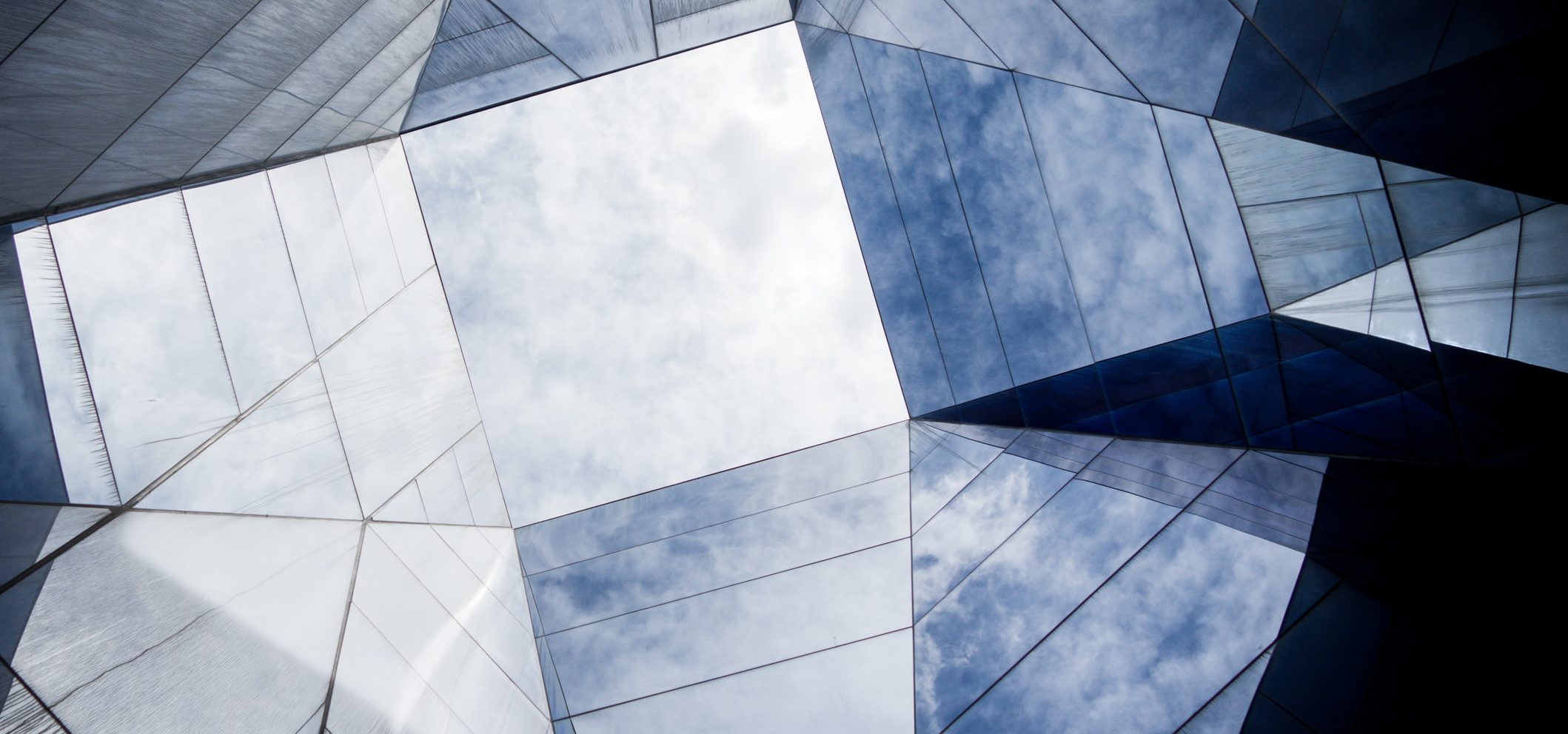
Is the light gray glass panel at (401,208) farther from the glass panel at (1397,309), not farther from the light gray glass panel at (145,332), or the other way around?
the glass panel at (1397,309)

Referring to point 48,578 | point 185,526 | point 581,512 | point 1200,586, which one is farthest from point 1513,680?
point 581,512

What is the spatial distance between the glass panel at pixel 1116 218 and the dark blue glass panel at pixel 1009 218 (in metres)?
0.25

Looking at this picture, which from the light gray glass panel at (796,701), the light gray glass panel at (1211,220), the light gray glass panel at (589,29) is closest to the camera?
the light gray glass panel at (1211,220)

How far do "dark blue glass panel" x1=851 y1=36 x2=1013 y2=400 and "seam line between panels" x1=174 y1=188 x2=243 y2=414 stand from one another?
945 cm

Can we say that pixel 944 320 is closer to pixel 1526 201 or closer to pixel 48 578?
pixel 1526 201

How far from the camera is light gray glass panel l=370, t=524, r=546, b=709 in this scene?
413 inches

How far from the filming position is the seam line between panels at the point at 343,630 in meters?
7.04

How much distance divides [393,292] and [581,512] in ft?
17.8

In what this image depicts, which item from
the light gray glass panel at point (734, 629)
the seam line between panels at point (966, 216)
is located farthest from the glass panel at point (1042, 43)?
the light gray glass panel at point (734, 629)

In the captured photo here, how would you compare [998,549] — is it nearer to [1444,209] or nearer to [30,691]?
[1444,209]

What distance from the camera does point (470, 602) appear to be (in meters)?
11.6

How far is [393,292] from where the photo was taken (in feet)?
40.4

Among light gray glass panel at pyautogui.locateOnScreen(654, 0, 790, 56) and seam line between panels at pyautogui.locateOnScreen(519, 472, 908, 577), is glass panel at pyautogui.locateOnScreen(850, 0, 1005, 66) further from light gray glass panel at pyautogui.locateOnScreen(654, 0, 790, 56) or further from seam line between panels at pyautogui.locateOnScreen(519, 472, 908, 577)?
seam line between panels at pyautogui.locateOnScreen(519, 472, 908, 577)

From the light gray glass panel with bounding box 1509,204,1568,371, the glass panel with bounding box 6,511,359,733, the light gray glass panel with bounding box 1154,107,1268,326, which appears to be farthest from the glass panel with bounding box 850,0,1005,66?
the glass panel with bounding box 6,511,359,733
